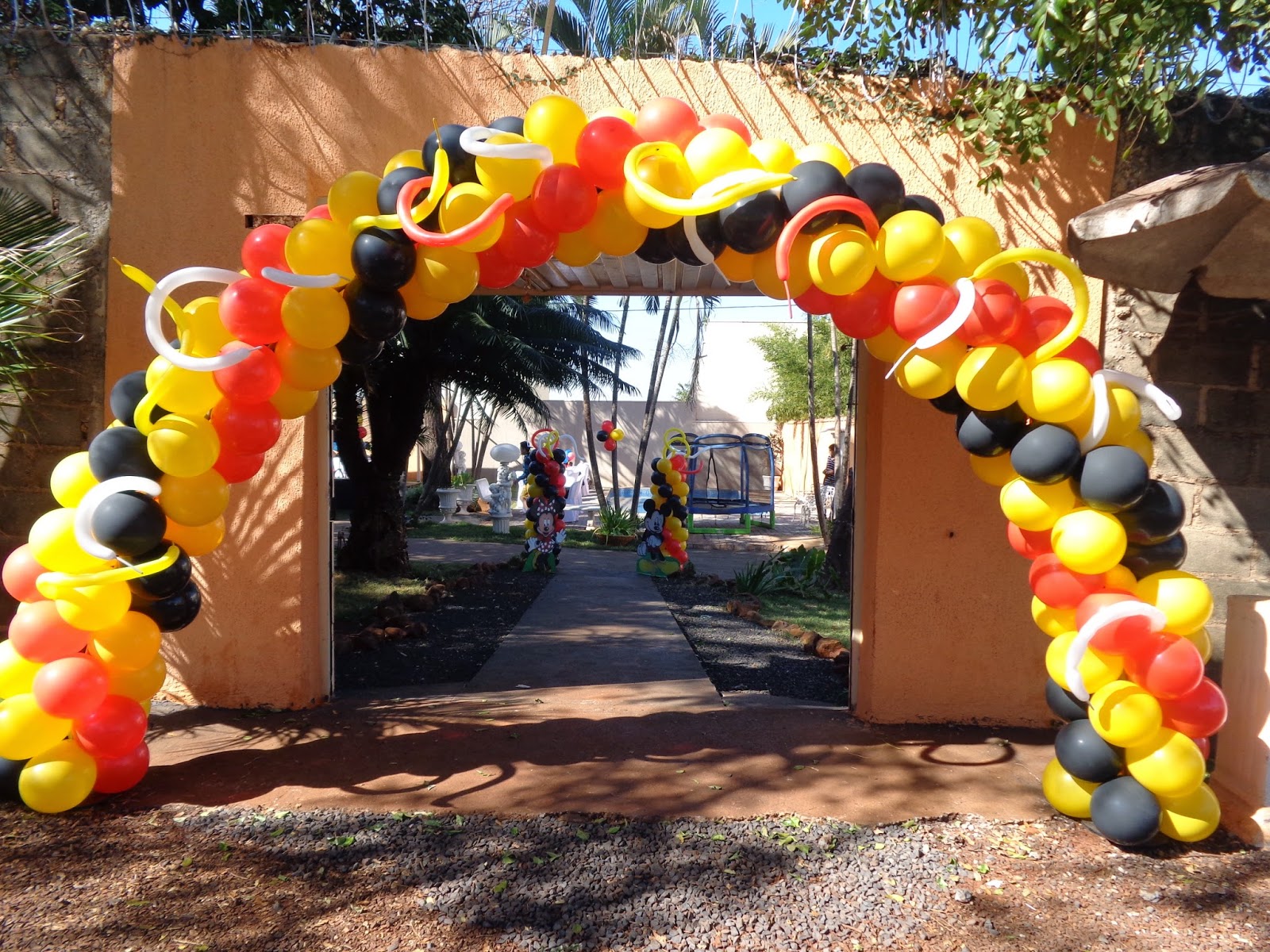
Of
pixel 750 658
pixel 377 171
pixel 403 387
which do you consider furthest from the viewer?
pixel 403 387

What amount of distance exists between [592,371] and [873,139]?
1151cm

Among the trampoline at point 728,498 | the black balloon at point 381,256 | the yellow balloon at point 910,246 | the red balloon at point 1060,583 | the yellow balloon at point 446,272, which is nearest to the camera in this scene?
the yellow balloon at point 910,246

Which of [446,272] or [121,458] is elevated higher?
[446,272]

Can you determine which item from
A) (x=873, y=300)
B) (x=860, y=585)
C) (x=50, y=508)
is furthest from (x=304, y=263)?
(x=860, y=585)

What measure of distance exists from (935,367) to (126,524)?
10.4 ft

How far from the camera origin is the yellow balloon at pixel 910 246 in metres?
3.25

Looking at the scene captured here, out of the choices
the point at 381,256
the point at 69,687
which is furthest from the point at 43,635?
the point at 381,256

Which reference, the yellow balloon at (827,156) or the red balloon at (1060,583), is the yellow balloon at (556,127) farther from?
the red balloon at (1060,583)

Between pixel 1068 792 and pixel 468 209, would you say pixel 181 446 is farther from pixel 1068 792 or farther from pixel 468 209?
pixel 1068 792

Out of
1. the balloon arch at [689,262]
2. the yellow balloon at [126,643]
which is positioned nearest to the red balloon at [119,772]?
the balloon arch at [689,262]

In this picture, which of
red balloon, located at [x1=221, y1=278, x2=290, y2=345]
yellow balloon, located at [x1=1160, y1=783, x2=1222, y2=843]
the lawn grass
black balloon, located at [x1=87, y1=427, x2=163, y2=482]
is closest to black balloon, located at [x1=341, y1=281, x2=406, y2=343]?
red balloon, located at [x1=221, y1=278, x2=290, y2=345]

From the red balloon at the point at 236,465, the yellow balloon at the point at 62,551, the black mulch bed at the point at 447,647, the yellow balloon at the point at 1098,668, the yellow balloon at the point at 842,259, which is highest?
the yellow balloon at the point at 842,259

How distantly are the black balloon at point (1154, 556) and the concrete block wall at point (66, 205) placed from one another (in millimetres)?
5164

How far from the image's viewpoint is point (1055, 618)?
3.58m
